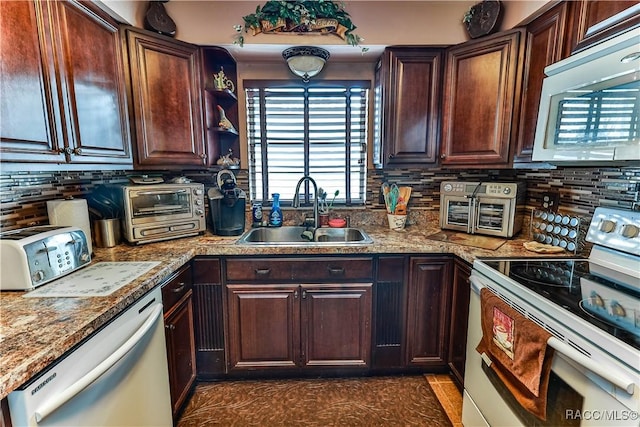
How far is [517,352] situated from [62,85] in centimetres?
208

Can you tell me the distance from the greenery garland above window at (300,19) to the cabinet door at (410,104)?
0.34m

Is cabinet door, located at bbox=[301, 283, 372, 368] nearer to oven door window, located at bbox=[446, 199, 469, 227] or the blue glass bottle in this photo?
the blue glass bottle

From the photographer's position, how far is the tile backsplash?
1.35 metres

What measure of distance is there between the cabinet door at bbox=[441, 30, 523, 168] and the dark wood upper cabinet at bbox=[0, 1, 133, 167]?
1.98 meters

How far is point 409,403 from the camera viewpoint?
5.62 feet

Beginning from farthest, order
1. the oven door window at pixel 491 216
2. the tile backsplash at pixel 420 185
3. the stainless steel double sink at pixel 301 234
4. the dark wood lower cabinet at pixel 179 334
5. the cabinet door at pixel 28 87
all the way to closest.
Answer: the stainless steel double sink at pixel 301 234, the oven door window at pixel 491 216, the dark wood lower cabinet at pixel 179 334, the tile backsplash at pixel 420 185, the cabinet door at pixel 28 87

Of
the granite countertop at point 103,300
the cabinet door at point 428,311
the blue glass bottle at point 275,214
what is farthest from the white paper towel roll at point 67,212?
the cabinet door at point 428,311

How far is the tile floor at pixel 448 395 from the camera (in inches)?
63.8

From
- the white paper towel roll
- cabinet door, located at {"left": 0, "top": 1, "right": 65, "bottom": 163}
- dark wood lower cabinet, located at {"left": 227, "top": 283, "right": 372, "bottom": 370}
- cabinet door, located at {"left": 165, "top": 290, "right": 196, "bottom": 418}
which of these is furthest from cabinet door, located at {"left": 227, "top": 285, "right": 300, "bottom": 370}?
cabinet door, located at {"left": 0, "top": 1, "right": 65, "bottom": 163}

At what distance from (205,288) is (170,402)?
581 mm

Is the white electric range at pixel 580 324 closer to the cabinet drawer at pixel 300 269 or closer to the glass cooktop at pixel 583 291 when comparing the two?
the glass cooktop at pixel 583 291

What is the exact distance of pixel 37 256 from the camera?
1.12 m

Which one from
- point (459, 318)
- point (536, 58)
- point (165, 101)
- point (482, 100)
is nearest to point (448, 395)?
point (459, 318)

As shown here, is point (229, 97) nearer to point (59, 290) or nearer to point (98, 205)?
point (98, 205)
